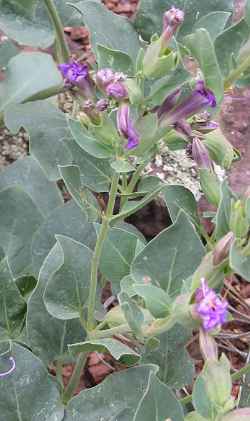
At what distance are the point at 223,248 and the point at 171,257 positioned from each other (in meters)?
0.17

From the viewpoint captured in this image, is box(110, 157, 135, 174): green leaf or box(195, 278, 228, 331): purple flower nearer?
box(195, 278, 228, 331): purple flower

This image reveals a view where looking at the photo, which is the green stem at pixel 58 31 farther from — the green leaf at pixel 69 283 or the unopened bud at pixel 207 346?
the unopened bud at pixel 207 346

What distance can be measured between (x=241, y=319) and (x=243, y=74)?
0.59 metres

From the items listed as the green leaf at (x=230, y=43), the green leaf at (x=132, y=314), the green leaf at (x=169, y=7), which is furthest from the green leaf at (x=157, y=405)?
the green leaf at (x=169, y=7)

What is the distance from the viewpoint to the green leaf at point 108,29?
1245 mm

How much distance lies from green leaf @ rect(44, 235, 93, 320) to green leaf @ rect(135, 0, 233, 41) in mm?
378

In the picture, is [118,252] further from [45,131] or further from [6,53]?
[6,53]

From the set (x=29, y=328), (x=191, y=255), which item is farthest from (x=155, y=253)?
(x=29, y=328)

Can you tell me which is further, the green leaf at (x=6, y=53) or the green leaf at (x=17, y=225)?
the green leaf at (x=6, y=53)

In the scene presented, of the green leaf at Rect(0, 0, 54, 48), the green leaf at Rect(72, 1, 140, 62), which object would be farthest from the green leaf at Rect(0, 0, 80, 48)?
the green leaf at Rect(72, 1, 140, 62)

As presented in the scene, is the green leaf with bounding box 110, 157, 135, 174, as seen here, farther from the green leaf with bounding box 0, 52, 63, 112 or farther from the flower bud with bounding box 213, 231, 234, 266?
the green leaf with bounding box 0, 52, 63, 112

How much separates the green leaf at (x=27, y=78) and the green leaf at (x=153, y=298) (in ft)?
2.13

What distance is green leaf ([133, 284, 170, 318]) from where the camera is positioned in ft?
3.18

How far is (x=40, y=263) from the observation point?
1.31 meters
